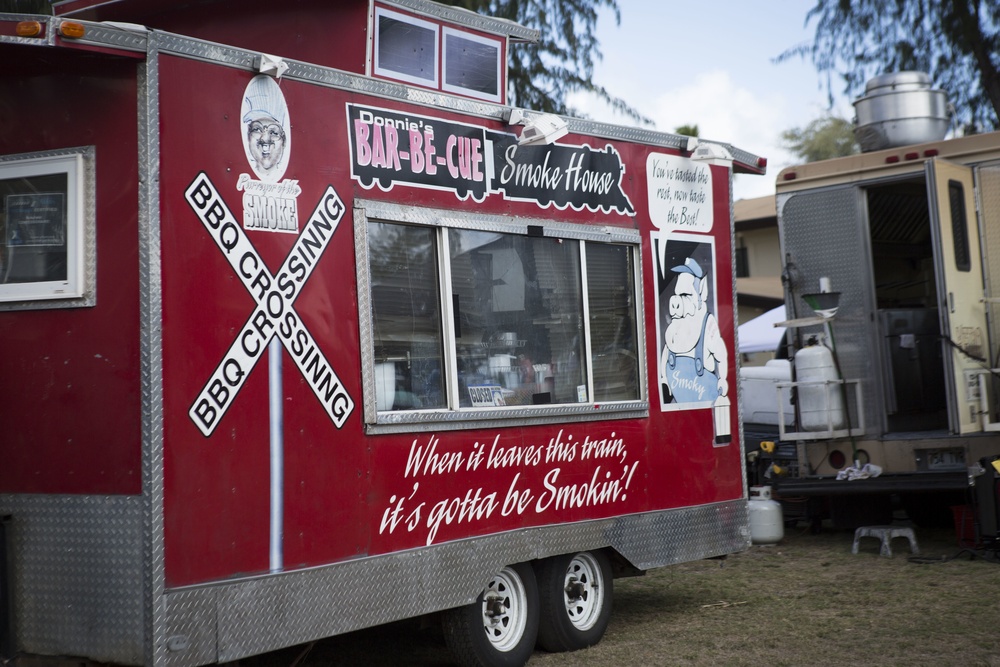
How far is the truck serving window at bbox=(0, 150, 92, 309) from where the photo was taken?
473 cm

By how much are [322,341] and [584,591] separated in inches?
96.5

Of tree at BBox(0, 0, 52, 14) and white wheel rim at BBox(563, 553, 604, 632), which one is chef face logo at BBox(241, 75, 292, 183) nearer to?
white wheel rim at BBox(563, 553, 604, 632)

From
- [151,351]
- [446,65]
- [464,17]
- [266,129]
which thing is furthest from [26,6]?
[151,351]

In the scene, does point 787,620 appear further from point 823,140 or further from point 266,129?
point 823,140

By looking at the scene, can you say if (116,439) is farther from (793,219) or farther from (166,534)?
(793,219)

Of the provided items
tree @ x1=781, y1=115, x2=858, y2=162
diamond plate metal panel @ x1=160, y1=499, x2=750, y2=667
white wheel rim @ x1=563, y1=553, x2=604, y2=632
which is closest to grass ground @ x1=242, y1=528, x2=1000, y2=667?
white wheel rim @ x1=563, y1=553, x2=604, y2=632

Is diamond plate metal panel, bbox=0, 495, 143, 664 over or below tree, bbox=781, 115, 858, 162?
below

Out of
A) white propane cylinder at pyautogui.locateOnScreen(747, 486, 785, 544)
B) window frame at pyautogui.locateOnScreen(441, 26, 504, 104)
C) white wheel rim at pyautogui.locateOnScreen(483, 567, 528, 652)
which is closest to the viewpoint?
white wheel rim at pyautogui.locateOnScreen(483, 567, 528, 652)

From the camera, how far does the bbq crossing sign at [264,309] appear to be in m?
4.81

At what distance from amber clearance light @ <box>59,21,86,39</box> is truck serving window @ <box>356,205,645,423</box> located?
5.26 feet

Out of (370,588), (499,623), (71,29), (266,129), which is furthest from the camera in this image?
(499,623)

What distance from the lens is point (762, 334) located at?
17.8 meters

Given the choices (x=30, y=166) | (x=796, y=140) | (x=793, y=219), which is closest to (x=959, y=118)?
(x=793, y=219)

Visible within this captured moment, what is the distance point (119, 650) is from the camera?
4.54m
